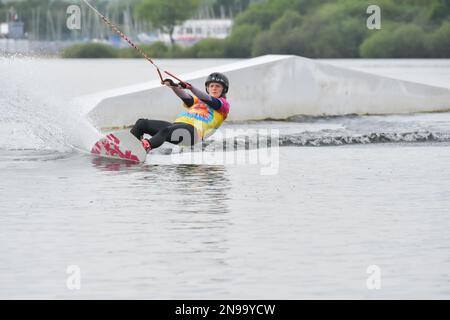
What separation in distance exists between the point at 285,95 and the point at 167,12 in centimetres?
9946

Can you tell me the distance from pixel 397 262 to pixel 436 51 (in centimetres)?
7100

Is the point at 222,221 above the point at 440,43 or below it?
above

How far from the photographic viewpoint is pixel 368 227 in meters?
13.5

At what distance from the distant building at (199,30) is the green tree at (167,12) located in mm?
14525

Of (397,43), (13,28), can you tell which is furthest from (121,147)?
(13,28)

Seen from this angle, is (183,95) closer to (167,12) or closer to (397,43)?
(397,43)

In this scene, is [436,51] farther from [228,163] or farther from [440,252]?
[440,252]

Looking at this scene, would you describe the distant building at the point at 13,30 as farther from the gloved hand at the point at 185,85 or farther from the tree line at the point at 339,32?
the gloved hand at the point at 185,85

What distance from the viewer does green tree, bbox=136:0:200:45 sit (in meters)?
126

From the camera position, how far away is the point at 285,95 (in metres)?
28.2

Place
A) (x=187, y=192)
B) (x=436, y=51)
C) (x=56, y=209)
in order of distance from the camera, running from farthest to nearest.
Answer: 1. (x=436, y=51)
2. (x=187, y=192)
3. (x=56, y=209)

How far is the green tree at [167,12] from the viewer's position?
126m

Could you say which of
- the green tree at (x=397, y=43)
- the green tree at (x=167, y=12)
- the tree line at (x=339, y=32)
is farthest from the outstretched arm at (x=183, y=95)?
the green tree at (x=167, y=12)

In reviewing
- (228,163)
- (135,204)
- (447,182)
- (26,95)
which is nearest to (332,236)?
(135,204)
